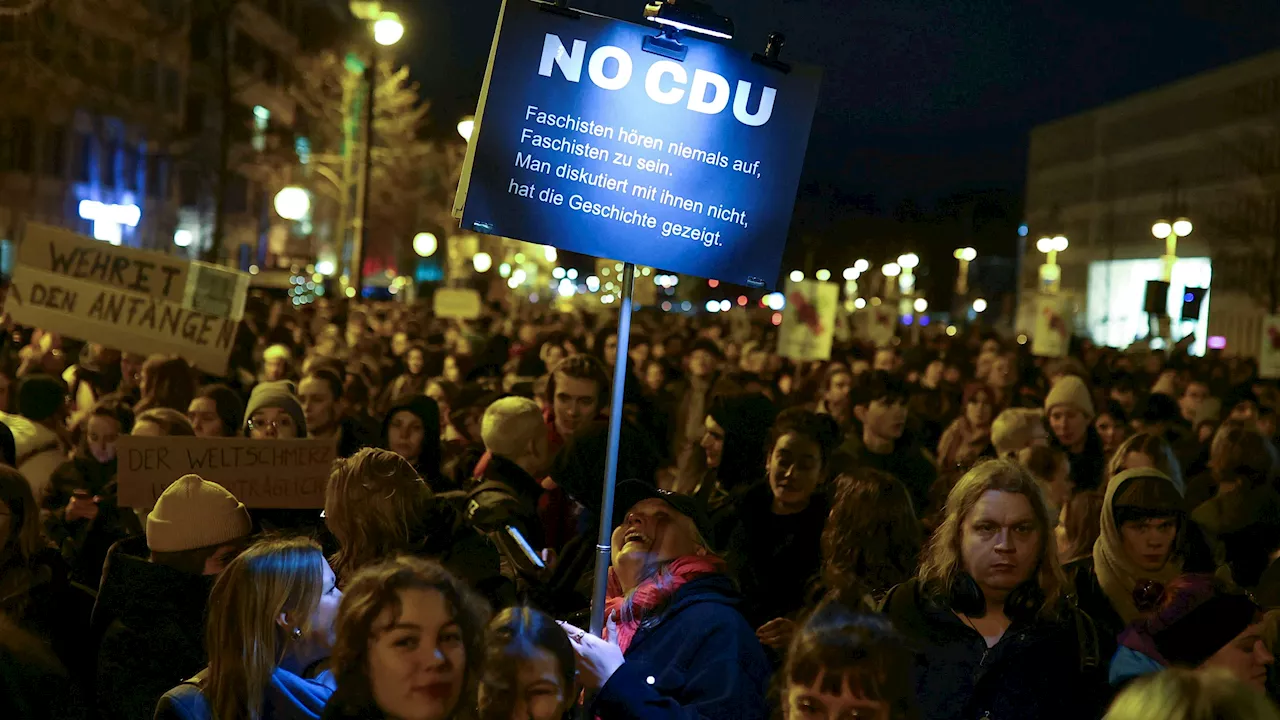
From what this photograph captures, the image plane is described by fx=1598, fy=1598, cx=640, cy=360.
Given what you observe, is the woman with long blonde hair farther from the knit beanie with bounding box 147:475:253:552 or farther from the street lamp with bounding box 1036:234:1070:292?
the street lamp with bounding box 1036:234:1070:292

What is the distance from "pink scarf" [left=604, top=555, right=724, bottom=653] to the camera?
4.39m

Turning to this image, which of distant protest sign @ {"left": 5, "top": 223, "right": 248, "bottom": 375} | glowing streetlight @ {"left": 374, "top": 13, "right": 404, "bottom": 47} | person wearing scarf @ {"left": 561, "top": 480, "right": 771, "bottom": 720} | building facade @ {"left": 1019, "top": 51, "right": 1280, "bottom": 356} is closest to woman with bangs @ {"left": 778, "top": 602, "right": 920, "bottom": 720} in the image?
person wearing scarf @ {"left": 561, "top": 480, "right": 771, "bottom": 720}

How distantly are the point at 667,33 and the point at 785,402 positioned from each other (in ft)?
30.9

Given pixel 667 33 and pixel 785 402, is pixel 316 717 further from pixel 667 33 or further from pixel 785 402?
pixel 785 402

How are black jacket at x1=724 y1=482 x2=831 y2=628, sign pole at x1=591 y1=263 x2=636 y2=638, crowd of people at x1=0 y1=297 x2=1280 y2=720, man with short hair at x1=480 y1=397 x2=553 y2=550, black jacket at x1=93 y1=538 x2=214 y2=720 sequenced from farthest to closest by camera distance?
man with short hair at x1=480 y1=397 x2=553 y2=550 < black jacket at x1=724 y1=482 x2=831 y2=628 < black jacket at x1=93 y1=538 x2=214 y2=720 < sign pole at x1=591 y1=263 x2=636 y2=638 < crowd of people at x1=0 y1=297 x2=1280 y2=720

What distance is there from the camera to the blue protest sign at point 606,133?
4.84 metres

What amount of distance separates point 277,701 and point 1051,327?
23.9 metres

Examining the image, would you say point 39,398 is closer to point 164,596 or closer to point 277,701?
point 164,596

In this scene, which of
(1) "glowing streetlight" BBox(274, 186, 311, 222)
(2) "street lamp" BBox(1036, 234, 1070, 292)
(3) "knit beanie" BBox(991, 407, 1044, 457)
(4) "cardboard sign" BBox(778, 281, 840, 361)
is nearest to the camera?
(3) "knit beanie" BBox(991, 407, 1044, 457)

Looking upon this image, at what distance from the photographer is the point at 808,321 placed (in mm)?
20234

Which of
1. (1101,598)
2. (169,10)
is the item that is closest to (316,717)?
(1101,598)

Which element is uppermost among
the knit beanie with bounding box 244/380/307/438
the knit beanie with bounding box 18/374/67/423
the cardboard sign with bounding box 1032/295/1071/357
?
the cardboard sign with bounding box 1032/295/1071/357

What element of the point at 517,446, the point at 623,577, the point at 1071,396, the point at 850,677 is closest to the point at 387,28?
the point at 1071,396

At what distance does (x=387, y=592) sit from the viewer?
3.58 m
